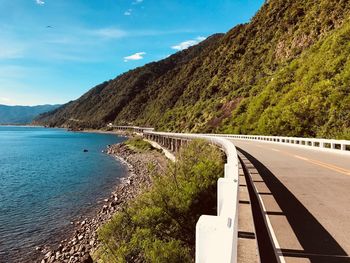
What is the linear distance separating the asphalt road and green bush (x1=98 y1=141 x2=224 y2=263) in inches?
80.0

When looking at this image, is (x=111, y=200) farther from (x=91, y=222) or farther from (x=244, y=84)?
(x=244, y=84)

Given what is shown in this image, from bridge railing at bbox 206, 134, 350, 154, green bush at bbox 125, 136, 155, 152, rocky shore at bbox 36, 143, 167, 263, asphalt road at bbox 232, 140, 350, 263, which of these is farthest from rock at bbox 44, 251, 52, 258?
green bush at bbox 125, 136, 155, 152

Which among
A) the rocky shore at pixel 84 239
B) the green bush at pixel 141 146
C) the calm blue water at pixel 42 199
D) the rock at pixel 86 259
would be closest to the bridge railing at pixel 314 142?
the rocky shore at pixel 84 239

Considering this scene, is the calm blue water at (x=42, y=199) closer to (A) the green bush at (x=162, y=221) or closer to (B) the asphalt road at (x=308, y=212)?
(A) the green bush at (x=162, y=221)

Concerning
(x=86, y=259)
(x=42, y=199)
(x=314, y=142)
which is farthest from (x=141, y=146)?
(x=86, y=259)

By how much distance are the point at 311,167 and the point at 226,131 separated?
4249 cm

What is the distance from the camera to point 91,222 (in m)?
20.3

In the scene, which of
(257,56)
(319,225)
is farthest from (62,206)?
(257,56)

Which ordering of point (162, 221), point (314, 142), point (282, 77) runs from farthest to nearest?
point (282, 77), point (314, 142), point (162, 221)

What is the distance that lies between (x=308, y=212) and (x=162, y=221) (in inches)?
212

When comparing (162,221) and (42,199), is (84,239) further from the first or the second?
(42,199)

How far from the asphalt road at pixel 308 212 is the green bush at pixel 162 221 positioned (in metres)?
2.03

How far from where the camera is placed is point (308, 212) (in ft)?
21.9

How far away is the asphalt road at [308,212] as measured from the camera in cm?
471
